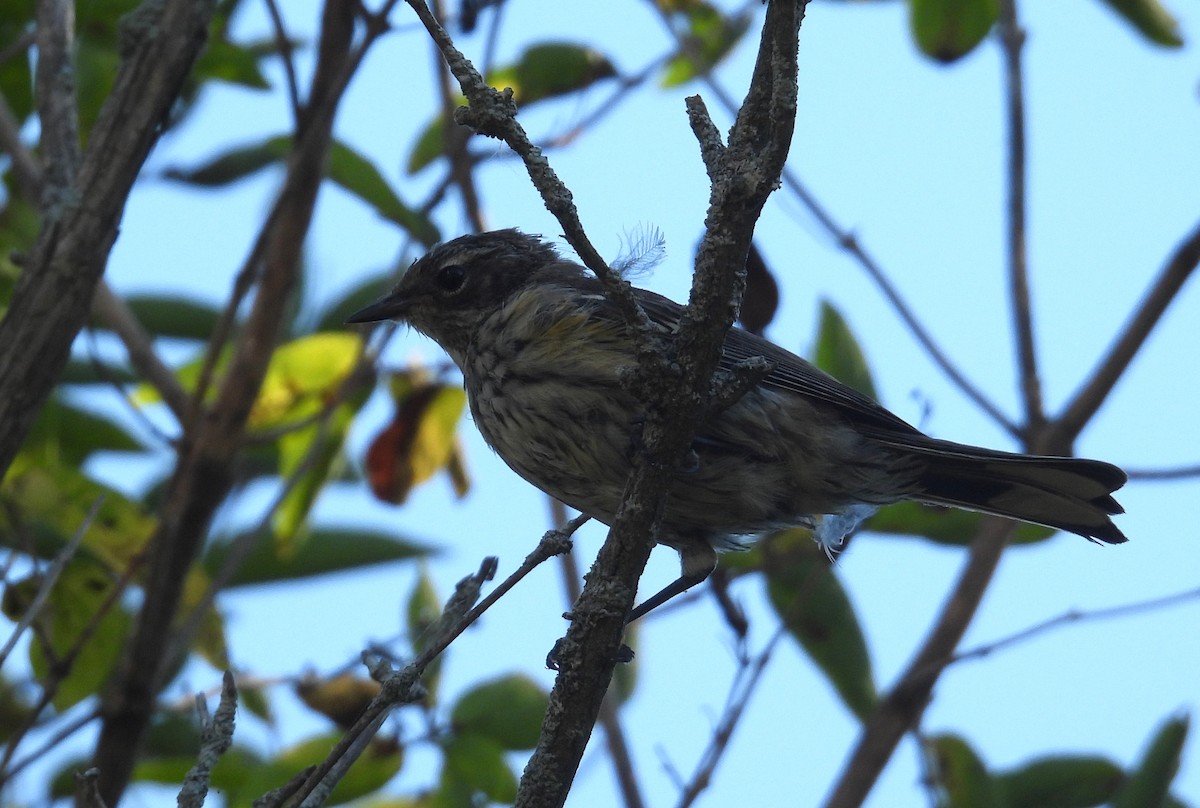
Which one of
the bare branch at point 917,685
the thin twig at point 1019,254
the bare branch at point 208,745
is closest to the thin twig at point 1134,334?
the thin twig at point 1019,254

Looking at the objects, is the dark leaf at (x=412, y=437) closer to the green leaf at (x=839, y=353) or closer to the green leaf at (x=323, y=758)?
the green leaf at (x=839, y=353)

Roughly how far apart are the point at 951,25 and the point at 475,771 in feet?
12.4

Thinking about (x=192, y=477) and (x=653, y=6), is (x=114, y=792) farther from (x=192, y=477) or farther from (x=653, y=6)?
A: (x=653, y=6)

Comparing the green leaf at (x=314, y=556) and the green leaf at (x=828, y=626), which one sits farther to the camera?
the green leaf at (x=314, y=556)

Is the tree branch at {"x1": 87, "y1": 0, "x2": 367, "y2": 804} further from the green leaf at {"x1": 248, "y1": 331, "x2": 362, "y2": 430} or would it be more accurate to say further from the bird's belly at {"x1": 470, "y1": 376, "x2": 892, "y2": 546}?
the bird's belly at {"x1": 470, "y1": 376, "x2": 892, "y2": 546}

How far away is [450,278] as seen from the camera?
571cm

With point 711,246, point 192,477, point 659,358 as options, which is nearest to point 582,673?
point 659,358

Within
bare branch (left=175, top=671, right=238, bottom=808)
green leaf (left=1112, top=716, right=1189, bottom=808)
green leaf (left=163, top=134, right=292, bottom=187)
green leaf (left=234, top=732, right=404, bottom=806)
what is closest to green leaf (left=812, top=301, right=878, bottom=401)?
green leaf (left=1112, top=716, right=1189, bottom=808)

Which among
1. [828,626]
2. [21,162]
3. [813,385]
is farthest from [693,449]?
[21,162]

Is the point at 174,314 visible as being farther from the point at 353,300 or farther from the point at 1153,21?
the point at 1153,21

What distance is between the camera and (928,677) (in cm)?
547

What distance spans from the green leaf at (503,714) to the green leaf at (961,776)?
1.54 metres

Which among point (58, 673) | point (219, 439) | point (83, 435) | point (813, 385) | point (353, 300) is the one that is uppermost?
point (353, 300)

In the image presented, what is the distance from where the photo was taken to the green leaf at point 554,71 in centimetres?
643
